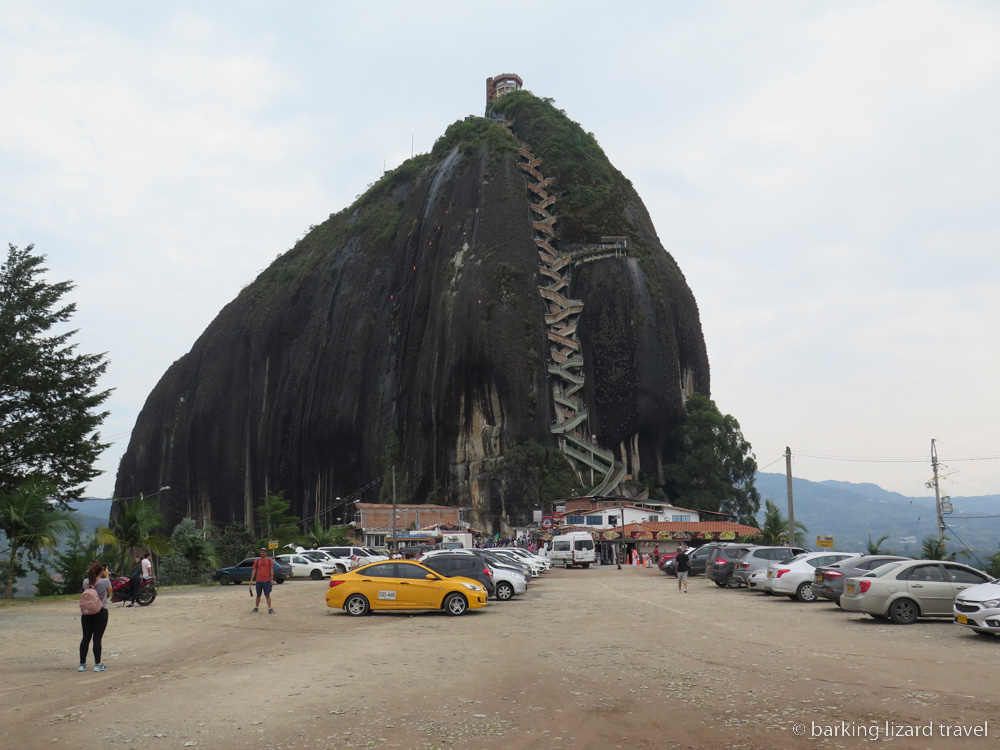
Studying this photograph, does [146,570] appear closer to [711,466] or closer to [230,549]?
[230,549]

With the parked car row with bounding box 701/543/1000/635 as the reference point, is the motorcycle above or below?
below

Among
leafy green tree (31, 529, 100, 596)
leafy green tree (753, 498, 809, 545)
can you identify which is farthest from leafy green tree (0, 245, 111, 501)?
leafy green tree (753, 498, 809, 545)

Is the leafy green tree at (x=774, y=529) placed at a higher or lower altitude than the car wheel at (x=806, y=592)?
higher

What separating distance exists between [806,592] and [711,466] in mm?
56391

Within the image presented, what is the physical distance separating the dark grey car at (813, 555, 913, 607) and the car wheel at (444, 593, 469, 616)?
891 cm

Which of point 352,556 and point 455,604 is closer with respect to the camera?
point 455,604

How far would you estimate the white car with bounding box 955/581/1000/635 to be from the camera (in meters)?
13.4

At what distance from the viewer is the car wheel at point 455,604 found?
1933 cm

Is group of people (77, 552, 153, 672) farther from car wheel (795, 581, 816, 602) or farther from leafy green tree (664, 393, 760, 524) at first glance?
leafy green tree (664, 393, 760, 524)

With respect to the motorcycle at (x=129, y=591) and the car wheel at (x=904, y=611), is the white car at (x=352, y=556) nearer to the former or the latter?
the motorcycle at (x=129, y=591)

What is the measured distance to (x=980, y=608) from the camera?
45.1 feet

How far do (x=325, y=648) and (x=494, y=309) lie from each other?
65023mm

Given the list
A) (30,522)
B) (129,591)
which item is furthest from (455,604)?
(30,522)

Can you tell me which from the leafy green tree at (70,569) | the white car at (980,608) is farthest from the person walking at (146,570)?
the white car at (980,608)
